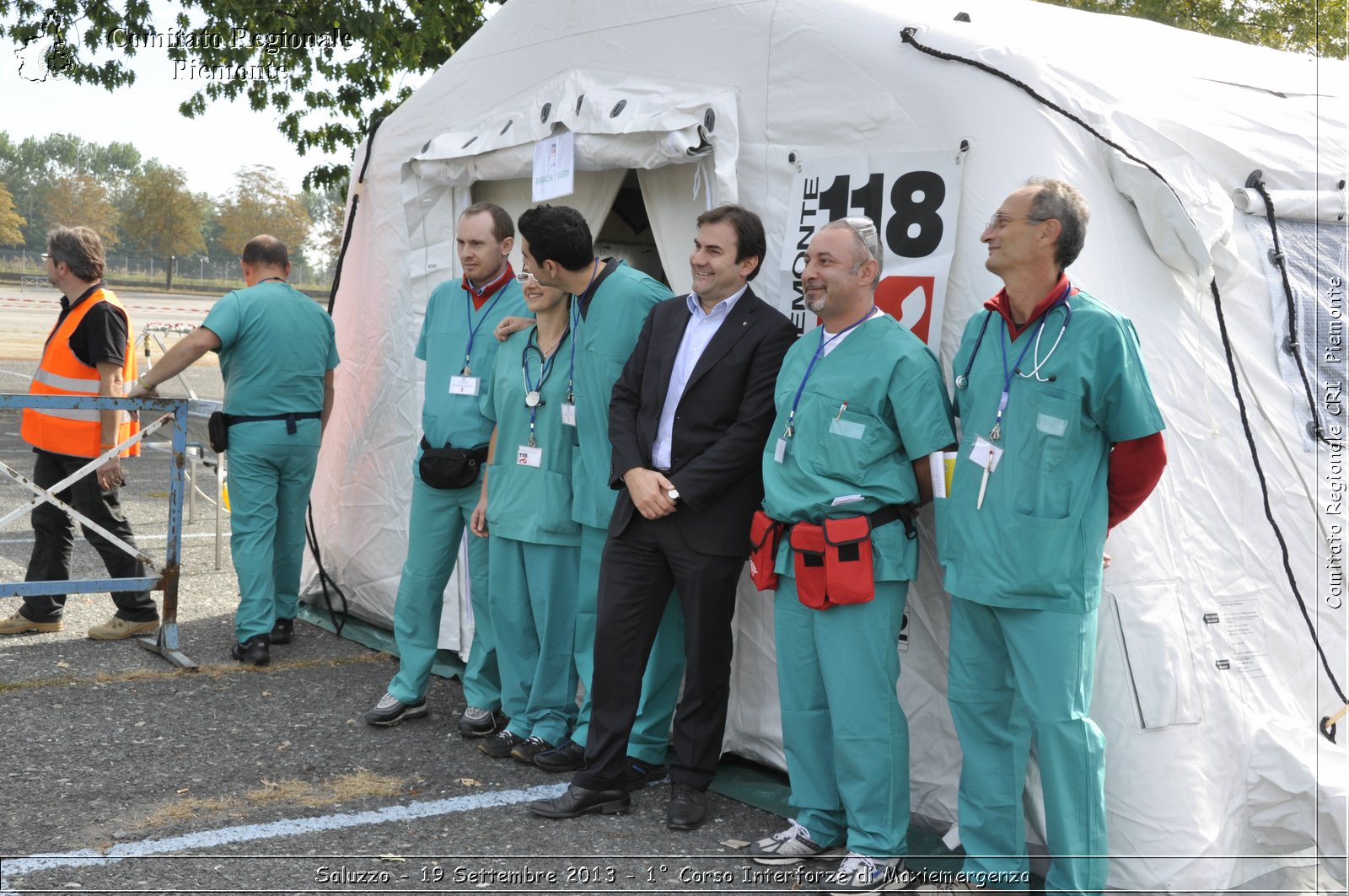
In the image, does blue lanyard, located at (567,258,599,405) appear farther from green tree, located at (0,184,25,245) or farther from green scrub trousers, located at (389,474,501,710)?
green tree, located at (0,184,25,245)

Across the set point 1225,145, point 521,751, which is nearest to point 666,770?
point 521,751

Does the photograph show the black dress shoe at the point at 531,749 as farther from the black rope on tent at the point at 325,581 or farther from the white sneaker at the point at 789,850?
the black rope on tent at the point at 325,581

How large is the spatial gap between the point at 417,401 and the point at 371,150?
1.30m

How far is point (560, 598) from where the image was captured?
429 centimetres

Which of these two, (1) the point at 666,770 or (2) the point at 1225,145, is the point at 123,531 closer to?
(1) the point at 666,770

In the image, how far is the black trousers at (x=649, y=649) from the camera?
3.78 m

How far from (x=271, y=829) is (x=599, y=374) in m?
1.72

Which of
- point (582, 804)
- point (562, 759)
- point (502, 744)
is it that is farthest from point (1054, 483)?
point (502, 744)

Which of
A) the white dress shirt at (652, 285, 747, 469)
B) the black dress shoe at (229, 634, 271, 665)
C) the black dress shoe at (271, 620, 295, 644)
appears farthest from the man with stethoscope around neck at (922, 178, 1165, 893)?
the black dress shoe at (271, 620, 295, 644)

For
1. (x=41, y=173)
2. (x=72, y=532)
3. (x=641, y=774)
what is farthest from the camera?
(x=41, y=173)

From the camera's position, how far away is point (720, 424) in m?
3.73

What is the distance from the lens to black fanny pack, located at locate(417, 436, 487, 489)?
4.54m

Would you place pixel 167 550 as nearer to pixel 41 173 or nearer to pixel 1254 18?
pixel 1254 18

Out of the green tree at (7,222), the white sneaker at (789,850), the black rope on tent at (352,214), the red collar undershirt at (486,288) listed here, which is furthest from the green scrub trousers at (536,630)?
the green tree at (7,222)
